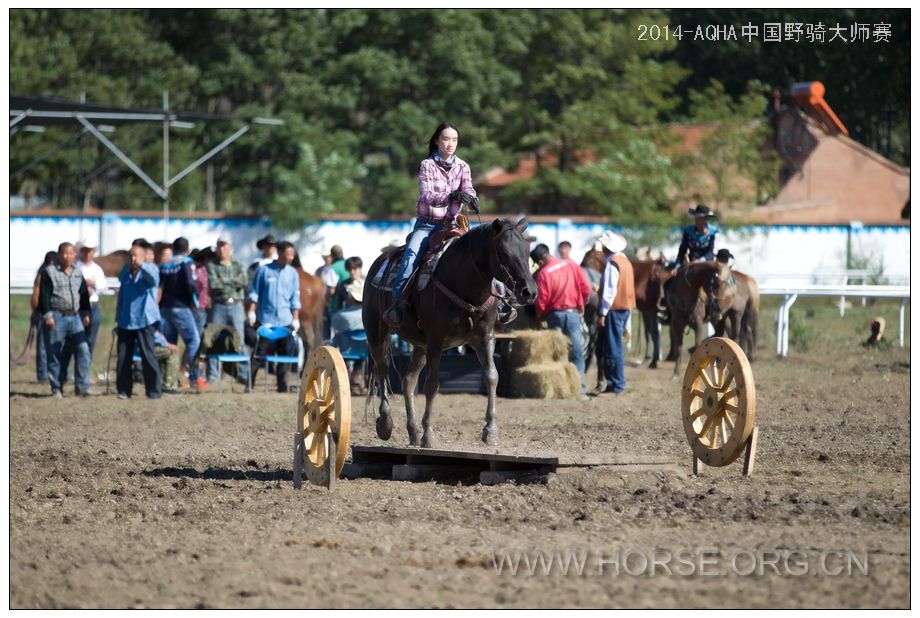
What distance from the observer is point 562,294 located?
17984 millimetres

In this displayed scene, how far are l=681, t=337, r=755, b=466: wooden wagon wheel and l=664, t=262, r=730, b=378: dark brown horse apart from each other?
29.6 ft

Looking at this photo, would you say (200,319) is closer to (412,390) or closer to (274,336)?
(274,336)

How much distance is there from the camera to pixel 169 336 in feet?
61.2

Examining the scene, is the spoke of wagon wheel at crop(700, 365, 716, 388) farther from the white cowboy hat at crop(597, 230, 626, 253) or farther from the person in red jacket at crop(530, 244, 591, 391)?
the white cowboy hat at crop(597, 230, 626, 253)

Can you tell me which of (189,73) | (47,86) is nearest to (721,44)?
(189,73)

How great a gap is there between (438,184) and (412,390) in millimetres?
1843

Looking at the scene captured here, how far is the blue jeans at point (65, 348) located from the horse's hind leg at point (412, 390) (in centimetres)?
721

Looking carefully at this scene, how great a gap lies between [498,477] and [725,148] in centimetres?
3399

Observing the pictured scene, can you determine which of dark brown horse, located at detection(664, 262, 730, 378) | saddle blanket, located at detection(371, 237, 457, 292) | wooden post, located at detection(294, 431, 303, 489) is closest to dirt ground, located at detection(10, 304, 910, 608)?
wooden post, located at detection(294, 431, 303, 489)

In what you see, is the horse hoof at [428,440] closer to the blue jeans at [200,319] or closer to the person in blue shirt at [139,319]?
the person in blue shirt at [139,319]

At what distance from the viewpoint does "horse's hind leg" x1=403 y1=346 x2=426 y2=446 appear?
1155cm

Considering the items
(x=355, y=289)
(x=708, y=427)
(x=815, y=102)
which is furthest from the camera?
(x=815, y=102)

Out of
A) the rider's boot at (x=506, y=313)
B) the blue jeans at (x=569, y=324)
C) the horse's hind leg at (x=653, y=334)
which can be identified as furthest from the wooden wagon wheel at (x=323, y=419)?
the horse's hind leg at (x=653, y=334)

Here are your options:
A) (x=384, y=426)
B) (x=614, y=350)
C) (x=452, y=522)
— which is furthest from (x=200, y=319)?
(x=452, y=522)
